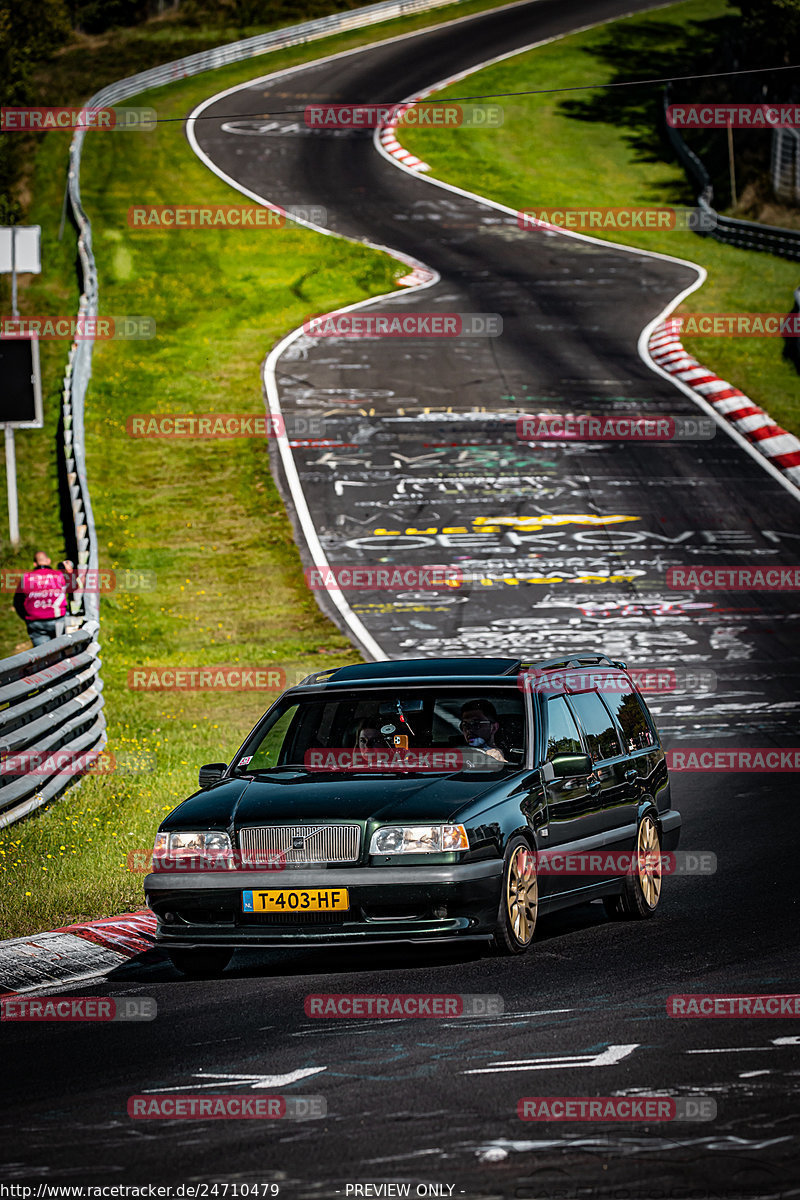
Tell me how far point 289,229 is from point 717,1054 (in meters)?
41.5

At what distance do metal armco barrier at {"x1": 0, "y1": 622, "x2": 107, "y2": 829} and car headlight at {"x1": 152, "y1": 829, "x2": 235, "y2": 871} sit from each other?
123 inches

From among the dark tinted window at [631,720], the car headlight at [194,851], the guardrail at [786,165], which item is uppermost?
the guardrail at [786,165]

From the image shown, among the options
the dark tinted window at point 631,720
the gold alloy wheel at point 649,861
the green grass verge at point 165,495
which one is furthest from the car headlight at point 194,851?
the dark tinted window at point 631,720

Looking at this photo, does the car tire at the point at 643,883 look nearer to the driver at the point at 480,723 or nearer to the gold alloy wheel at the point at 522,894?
the gold alloy wheel at the point at 522,894

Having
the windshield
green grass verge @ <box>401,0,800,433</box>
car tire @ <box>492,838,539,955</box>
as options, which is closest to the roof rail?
the windshield

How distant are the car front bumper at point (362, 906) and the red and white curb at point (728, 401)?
67.6ft

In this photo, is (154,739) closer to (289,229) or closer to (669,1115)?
(669,1115)

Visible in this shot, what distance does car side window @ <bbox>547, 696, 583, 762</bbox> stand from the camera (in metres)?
9.37

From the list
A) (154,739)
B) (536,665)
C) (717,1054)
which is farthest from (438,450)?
(717,1054)

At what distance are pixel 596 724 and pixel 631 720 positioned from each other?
0.65 m

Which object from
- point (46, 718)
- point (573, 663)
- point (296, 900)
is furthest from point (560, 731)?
point (46, 718)

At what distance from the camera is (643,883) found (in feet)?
32.1

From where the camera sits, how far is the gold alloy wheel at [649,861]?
9.81 meters

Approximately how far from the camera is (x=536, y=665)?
9.72 meters
